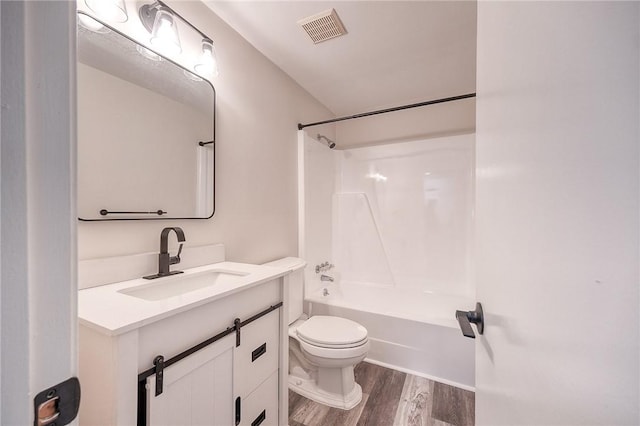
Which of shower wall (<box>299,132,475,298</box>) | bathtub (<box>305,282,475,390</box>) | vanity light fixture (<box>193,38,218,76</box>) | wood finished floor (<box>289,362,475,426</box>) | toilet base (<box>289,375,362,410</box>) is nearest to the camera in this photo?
vanity light fixture (<box>193,38,218,76</box>)

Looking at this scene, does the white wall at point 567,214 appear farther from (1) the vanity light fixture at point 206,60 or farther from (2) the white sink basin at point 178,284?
(1) the vanity light fixture at point 206,60

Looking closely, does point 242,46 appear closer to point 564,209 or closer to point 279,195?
point 279,195

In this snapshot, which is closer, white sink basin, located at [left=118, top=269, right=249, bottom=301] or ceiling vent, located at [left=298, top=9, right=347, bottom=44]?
white sink basin, located at [left=118, top=269, right=249, bottom=301]

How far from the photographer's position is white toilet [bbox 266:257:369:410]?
1529mm

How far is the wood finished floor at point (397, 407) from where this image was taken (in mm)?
1461

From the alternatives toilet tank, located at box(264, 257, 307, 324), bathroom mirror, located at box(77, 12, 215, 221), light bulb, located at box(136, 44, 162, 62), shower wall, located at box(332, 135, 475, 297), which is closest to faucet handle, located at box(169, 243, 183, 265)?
bathroom mirror, located at box(77, 12, 215, 221)

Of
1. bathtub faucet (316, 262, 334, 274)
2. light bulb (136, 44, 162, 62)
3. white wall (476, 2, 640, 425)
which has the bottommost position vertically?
bathtub faucet (316, 262, 334, 274)

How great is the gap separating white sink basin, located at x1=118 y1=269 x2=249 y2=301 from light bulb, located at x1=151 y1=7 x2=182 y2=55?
1.07 meters

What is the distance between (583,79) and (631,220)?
0.18 meters

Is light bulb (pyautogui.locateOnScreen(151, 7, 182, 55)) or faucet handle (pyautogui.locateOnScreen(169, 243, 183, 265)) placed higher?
light bulb (pyautogui.locateOnScreen(151, 7, 182, 55))

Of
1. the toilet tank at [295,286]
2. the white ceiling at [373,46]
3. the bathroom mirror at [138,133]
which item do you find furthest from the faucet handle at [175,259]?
the white ceiling at [373,46]

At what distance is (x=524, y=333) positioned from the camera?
43 centimetres

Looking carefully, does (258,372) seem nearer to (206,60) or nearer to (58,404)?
(58,404)

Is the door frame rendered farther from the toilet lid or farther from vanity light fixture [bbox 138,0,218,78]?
the toilet lid
